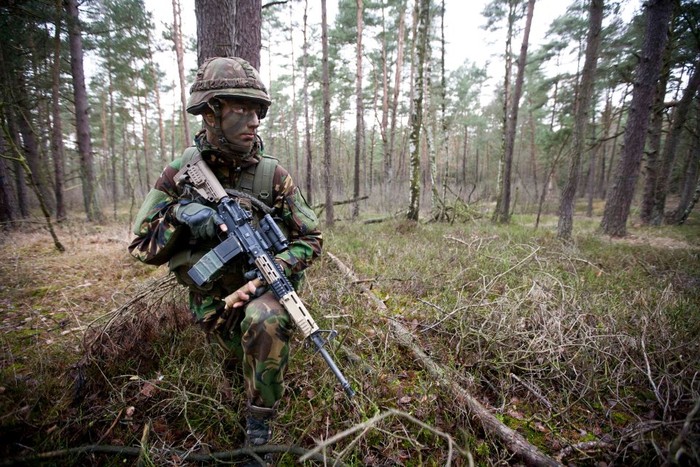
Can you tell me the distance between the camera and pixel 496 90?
26188 mm

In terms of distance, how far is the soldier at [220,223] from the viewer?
1787 millimetres

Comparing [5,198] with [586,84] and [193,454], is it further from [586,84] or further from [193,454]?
[586,84]

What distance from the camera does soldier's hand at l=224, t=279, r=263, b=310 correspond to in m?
1.85

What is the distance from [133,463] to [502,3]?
18920 millimetres

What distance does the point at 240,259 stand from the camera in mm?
2100

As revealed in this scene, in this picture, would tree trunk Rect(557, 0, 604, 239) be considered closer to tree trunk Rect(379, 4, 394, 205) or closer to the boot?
the boot

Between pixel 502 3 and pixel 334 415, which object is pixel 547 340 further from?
pixel 502 3

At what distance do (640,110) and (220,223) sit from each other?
31.6 ft

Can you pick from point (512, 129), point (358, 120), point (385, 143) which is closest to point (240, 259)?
point (358, 120)

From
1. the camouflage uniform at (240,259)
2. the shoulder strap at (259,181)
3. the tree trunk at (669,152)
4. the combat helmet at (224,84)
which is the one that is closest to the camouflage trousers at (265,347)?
the camouflage uniform at (240,259)

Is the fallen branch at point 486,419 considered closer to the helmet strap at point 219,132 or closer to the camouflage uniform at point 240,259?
the camouflage uniform at point 240,259

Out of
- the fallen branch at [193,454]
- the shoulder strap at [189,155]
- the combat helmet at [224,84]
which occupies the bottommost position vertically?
the fallen branch at [193,454]

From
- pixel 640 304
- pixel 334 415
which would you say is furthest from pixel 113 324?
pixel 640 304

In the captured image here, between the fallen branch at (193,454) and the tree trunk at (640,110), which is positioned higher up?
the tree trunk at (640,110)
